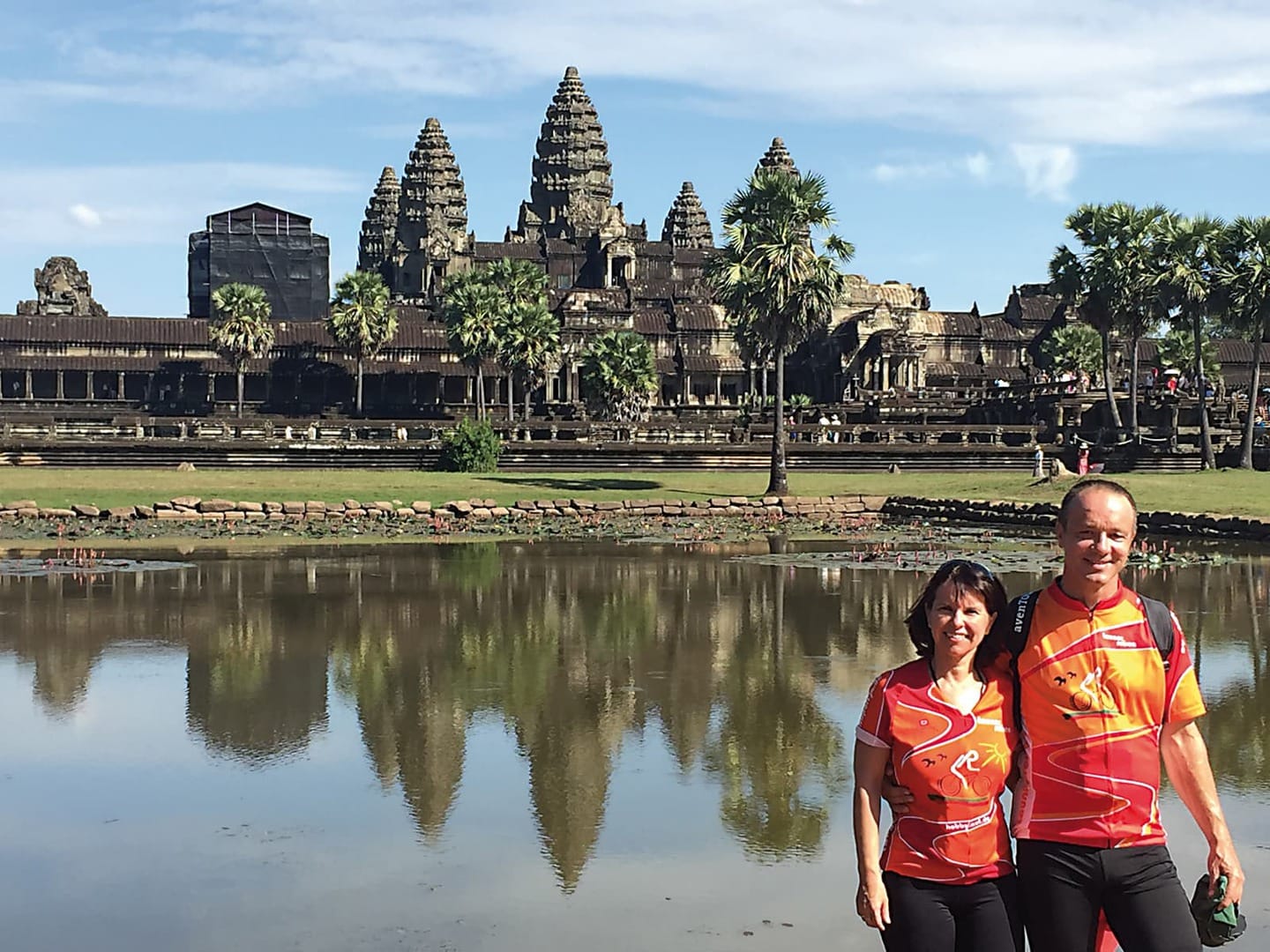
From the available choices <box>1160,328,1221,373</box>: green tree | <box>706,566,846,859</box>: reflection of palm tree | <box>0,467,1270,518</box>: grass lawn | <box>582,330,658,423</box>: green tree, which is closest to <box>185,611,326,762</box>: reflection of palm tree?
<box>706,566,846,859</box>: reflection of palm tree

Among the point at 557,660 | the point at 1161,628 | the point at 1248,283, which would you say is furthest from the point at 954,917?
the point at 1248,283

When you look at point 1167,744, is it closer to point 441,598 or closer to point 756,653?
point 756,653

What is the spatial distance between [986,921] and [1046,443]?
59.4m

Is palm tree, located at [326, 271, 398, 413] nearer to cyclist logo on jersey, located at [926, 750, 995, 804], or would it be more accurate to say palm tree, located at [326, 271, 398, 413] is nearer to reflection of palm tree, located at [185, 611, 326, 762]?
reflection of palm tree, located at [185, 611, 326, 762]

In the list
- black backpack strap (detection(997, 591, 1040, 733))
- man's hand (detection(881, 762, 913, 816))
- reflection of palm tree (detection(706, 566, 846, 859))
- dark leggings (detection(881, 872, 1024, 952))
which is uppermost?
black backpack strap (detection(997, 591, 1040, 733))

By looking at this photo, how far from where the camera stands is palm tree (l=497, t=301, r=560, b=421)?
79688 millimetres

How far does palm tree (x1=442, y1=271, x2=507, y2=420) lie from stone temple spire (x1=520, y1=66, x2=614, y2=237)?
4778 cm

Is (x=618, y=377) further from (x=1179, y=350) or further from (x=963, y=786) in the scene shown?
(x=963, y=786)

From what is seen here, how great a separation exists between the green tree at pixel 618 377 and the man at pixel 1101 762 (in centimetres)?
7581

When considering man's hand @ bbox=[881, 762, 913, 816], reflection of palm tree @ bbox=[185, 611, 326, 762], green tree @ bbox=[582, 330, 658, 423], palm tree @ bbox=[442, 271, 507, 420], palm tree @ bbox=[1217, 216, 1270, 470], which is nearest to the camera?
man's hand @ bbox=[881, 762, 913, 816]

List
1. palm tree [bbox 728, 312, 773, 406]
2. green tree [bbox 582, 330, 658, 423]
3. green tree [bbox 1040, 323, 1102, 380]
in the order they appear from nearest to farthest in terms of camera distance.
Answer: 1. palm tree [bbox 728, 312, 773, 406]
2. green tree [bbox 582, 330, 658, 423]
3. green tree [bbox 1040, 323, 1102, 380]

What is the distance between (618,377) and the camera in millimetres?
82062

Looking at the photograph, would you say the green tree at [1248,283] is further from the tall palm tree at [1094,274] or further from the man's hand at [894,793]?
the man's hand at [894,793]

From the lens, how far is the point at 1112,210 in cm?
6231
